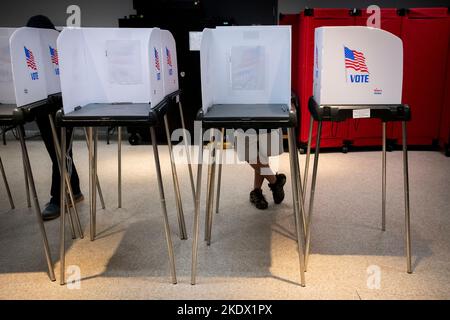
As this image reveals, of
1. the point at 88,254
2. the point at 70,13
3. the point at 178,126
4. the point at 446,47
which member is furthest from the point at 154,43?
the point at 70,13

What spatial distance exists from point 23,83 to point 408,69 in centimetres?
354

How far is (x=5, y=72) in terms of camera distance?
84.7 inches

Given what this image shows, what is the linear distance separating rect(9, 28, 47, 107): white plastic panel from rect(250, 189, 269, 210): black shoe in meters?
1.47

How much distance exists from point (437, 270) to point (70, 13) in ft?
16.6

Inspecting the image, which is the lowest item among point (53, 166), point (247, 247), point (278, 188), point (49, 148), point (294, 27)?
point (247, 247)

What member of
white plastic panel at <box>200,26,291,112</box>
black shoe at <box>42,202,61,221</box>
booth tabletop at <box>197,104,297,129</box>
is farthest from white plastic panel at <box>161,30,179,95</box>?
black shoe at <box>42,202,61,221</box>

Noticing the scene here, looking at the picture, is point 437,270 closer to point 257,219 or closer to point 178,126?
point 257,219

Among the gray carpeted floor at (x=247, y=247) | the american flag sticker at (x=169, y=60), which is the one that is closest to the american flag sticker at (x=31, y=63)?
the american flag sticker at (x=169, y=60)

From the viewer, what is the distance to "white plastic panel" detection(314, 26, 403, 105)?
5.90ft

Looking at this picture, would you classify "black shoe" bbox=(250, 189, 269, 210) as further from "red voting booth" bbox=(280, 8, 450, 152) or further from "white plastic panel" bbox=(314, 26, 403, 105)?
"red voting booth" bbox=(280, 8, 450, 152)

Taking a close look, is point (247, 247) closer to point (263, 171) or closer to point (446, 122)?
point (263, 171)

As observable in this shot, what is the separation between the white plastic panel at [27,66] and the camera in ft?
5.91

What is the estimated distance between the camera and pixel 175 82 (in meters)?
2.53

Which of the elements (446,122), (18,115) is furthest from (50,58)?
(446,122)
